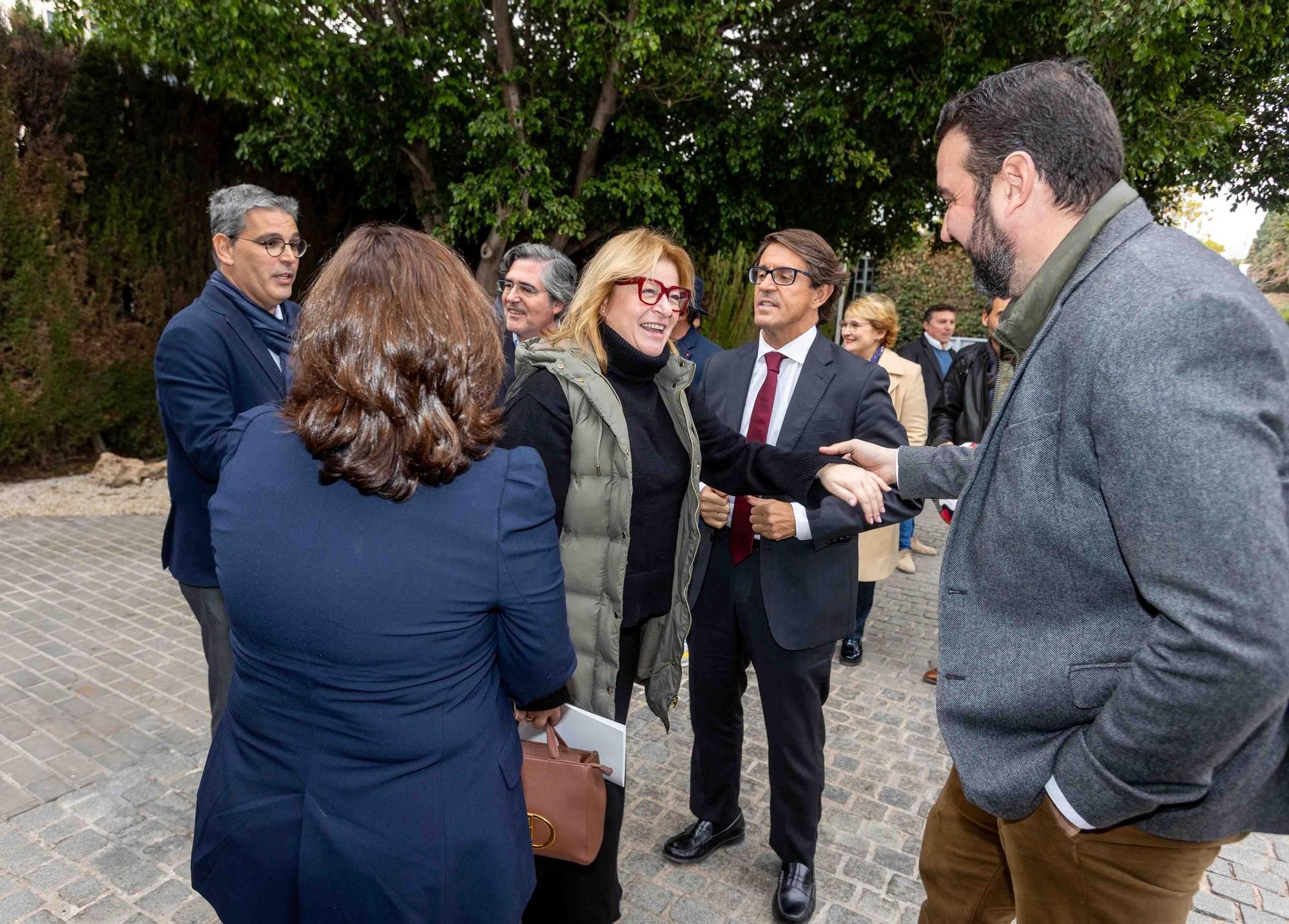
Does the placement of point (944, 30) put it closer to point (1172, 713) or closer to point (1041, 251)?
point (1041, 251)

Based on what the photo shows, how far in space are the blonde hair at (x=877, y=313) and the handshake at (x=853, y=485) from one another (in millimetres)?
2933

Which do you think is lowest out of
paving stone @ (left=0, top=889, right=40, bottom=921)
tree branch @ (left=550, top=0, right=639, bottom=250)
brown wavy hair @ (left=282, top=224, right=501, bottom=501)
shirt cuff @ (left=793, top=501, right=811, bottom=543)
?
paving stone @ (left=0, top=889, right=40, bottom=921)

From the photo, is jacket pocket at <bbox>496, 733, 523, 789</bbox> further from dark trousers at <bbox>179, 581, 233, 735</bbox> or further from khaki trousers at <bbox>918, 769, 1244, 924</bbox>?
dark trousers at <bbox>179, 581, 233, 735</bbox>

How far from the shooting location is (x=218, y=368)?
287cm

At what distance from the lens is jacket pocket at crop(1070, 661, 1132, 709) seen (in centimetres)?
141

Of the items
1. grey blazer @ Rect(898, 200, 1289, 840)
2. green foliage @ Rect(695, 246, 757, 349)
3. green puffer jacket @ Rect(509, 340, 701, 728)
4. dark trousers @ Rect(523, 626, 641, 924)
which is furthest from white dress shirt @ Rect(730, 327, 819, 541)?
green foliage @ Rect(695, 246, 757, 349)

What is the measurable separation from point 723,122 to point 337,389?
33.1ft

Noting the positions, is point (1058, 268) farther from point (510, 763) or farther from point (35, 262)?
point (35, 262)

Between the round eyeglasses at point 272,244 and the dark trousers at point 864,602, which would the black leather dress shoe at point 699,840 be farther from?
the round eyeglasses at point 272,244

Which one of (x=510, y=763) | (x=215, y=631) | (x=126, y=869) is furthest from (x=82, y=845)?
(x=510, y=763)

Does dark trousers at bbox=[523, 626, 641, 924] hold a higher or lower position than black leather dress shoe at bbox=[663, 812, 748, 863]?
higher

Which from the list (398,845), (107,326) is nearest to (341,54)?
(107,326)

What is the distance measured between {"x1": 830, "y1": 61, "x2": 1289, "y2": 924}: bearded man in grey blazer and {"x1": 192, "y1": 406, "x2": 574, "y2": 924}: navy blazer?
88 centimetres

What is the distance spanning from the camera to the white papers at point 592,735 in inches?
81.5
